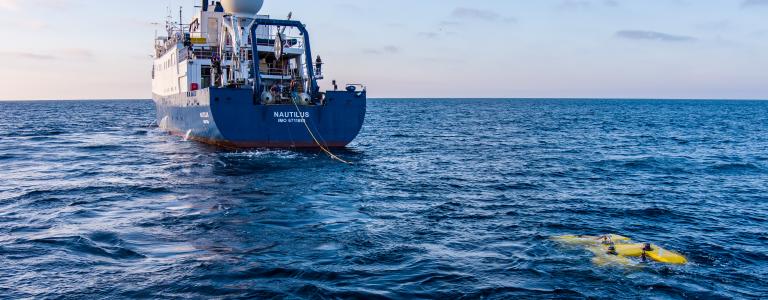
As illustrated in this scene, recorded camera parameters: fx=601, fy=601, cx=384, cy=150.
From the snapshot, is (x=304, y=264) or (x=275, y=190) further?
(x=275, y=190)

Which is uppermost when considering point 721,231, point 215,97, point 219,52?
point 219,52

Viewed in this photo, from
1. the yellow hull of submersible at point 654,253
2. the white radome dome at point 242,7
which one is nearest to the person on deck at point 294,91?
the white radome dome at point 242,7

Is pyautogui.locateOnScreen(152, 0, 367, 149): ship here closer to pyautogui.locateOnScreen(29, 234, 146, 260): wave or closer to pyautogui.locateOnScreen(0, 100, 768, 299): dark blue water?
pyautogui.locateOnScreen(0, 100, 768, 299): dark blue water

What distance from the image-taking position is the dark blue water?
9750 millimetres

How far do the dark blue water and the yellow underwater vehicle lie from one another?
0.95ft

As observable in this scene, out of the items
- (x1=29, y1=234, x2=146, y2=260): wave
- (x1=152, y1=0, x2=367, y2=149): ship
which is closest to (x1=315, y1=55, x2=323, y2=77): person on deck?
(x1=152, y1=0, x2=367, y2=149): ship

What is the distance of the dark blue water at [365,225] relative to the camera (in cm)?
975

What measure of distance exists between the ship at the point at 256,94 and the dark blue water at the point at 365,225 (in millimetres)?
1485

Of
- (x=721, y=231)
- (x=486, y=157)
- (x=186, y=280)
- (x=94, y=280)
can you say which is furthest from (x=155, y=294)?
(x=486, y=157)

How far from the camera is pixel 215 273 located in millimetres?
Answer: 10094

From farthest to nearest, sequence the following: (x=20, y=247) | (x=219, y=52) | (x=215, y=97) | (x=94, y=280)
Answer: (x=219, y=52), (x=215, y=97), (x=20, y=247), (x=94, y=280)

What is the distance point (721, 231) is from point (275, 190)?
12295mm

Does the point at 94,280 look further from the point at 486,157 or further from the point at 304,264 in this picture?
the point at 486,157

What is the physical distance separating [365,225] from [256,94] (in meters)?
16.4
